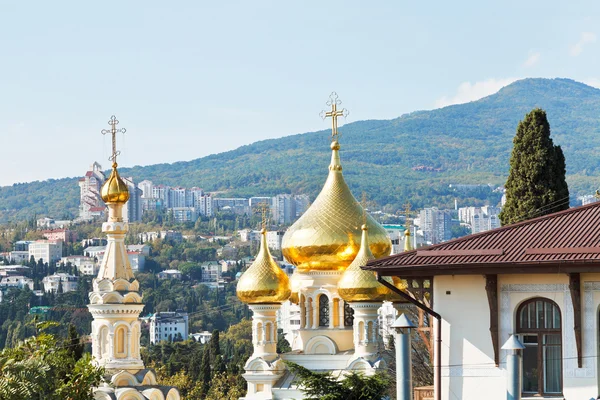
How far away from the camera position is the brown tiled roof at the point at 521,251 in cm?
2195

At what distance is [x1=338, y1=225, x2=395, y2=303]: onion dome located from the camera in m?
41.0

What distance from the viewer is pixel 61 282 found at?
181875mm

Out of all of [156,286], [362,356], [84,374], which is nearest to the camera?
[84,374]

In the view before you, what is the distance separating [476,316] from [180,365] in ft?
209

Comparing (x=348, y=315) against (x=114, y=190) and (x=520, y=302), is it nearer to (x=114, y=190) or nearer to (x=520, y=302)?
(x=114, y=190)

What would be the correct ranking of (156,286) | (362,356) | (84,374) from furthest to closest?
1. (156,286)
2. (362,356)
3. (84,374)

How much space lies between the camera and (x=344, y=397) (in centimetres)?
2802

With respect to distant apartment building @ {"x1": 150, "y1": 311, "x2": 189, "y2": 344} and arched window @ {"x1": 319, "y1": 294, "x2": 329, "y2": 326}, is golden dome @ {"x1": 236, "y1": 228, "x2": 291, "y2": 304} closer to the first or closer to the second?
arched window @ {"x1": 319, "y1": 294, "x2": 329, "y2": 326}

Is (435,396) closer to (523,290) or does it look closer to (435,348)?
(435,348)

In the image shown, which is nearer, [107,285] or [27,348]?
[27,348]

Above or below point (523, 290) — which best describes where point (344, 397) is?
below

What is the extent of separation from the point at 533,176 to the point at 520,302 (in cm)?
1305

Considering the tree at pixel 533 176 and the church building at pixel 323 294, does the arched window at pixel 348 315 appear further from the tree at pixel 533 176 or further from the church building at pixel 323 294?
the tree at pixel 533 176

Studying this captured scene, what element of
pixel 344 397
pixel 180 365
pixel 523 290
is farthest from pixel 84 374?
pixel 180 365
